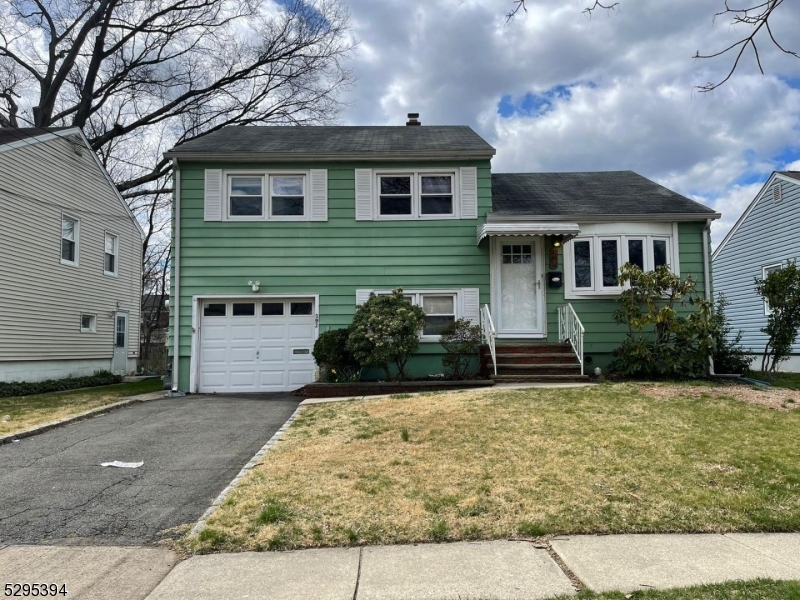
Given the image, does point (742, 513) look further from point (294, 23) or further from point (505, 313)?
point (294, 23)

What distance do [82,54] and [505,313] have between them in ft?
66.4

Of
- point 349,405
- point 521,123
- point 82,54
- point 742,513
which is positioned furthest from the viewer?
point 82,54

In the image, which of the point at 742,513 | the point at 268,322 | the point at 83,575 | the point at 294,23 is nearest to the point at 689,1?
the point at 742,513

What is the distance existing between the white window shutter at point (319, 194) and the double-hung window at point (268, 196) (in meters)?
0.18

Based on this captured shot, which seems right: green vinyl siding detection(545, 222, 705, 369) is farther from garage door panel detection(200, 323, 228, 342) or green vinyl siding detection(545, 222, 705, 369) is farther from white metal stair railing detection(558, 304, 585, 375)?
garage door panel detection(200, 323, 228, 342)

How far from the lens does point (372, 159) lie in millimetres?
11797

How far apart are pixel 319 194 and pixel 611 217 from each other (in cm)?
635

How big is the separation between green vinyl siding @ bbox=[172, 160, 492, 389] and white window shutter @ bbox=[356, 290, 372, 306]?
9 cm

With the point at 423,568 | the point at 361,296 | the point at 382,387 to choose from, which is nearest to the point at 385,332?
the point at 382,387

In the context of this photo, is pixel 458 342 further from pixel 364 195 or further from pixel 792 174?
pixel 792 174

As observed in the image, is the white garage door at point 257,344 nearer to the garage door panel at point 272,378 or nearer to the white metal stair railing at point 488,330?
the garage door panel at point 272,378

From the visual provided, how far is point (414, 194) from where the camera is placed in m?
11.9

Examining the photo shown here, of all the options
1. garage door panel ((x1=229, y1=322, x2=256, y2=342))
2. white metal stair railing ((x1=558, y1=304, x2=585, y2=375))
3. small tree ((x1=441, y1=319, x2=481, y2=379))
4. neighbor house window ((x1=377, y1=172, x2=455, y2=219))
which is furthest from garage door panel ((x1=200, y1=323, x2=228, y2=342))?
white metal stair railing ((x1=558, y1=304, x2=585, y2=375))

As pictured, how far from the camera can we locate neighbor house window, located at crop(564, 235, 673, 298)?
11.6 m
